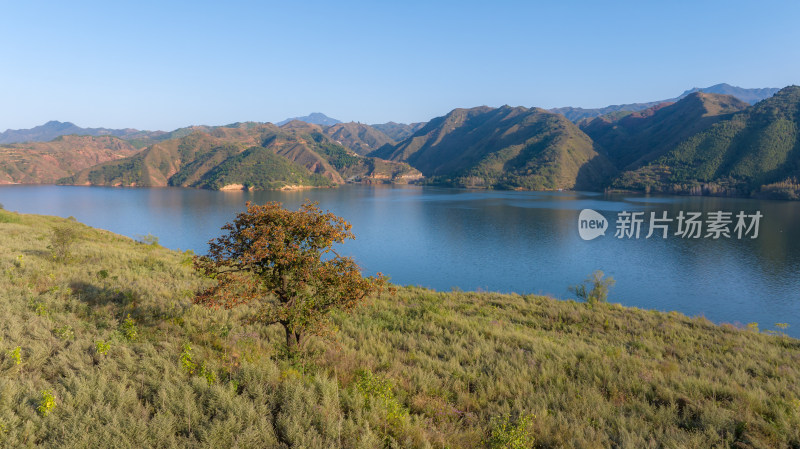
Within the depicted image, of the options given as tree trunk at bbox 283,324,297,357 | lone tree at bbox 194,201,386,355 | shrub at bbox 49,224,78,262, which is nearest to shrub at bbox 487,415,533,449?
lone tree at bbox 194,201,386,355

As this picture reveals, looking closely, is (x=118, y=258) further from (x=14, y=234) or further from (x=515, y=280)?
(x=515, y=280)

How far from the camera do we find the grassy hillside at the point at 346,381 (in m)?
6.15

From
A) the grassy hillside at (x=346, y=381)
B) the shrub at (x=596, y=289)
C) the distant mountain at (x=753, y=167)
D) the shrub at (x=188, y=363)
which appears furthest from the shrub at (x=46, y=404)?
the distant mountain at (x=753, y=167)

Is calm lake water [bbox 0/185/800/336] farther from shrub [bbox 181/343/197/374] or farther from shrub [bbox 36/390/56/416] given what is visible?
shrub [bbox 36/390/56/416]

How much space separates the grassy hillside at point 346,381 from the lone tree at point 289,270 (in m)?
1.31

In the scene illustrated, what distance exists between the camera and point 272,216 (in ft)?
30.2

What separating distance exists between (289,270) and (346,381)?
3057 millimetres

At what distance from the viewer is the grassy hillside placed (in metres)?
6.15

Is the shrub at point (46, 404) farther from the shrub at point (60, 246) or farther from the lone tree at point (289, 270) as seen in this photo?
the shrub at point (60, 246)

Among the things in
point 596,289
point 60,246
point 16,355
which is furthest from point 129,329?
point 596,289

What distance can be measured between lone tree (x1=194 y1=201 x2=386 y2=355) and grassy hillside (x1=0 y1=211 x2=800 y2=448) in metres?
1.31

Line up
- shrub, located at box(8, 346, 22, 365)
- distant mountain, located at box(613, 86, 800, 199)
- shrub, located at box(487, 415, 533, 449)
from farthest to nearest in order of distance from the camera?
distant mountain, located at box(613, 86, 800, 199)
shrub, located at box(8, 346, 22, 365)
shrub, located at box(487, 415, 533, 449)

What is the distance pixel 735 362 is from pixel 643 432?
879 centimetres

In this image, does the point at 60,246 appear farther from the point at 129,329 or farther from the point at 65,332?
the point at 129,329
